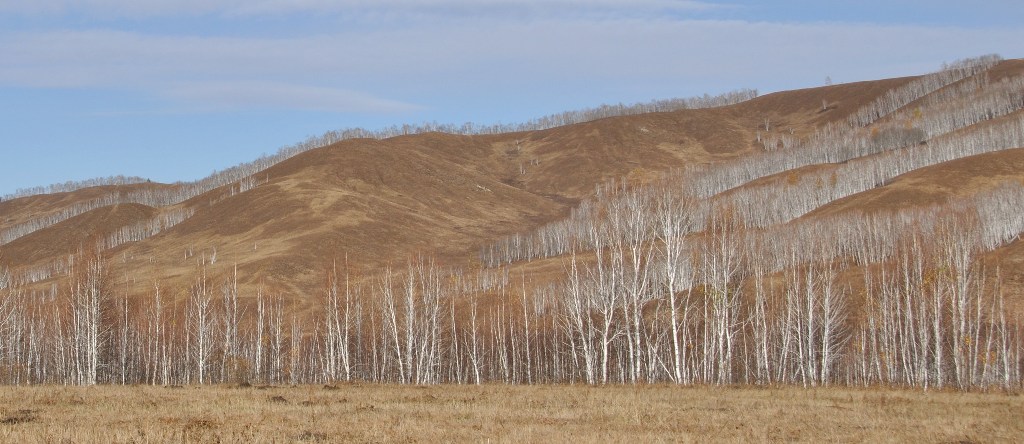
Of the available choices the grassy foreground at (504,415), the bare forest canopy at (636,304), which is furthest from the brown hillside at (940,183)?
the grassy foreground at (504,415)

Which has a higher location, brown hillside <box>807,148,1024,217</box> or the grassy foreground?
brown hillside <box>807,148,1024,217</box>

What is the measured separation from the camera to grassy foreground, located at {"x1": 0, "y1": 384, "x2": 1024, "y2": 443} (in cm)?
1975

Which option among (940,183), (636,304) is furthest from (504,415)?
(940,183)

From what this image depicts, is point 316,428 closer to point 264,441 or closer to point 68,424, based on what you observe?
point 264,441

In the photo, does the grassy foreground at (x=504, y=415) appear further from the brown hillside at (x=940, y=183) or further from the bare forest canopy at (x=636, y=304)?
the brown hillside at (x=940, y=183)

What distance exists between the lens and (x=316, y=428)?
68.4ft

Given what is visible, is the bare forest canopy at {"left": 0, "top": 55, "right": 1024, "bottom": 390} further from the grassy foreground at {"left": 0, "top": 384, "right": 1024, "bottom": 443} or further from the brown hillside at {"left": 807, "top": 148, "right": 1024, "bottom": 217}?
the grassy foreground at {"left": 0, "top": 384, "right": 1024, "bottom": 443}

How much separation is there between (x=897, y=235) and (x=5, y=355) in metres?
113

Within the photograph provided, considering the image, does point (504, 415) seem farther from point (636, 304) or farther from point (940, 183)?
point (940, 183)

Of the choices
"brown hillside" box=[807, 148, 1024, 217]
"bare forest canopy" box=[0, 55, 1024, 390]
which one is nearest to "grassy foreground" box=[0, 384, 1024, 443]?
"bare forest canopy" box=[0, 55, 1024, 390]

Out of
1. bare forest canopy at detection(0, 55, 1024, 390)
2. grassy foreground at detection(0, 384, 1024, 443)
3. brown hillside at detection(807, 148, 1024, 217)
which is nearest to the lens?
grassy foreground at detection(0, 384, 1024, 443)

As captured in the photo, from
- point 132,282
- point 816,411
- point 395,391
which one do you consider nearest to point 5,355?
point 132,282

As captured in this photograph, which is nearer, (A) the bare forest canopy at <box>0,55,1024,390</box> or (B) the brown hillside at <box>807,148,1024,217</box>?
(A) the bare forest canopy at <box>0,55,1024,390</box>

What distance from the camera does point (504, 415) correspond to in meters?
24.2
